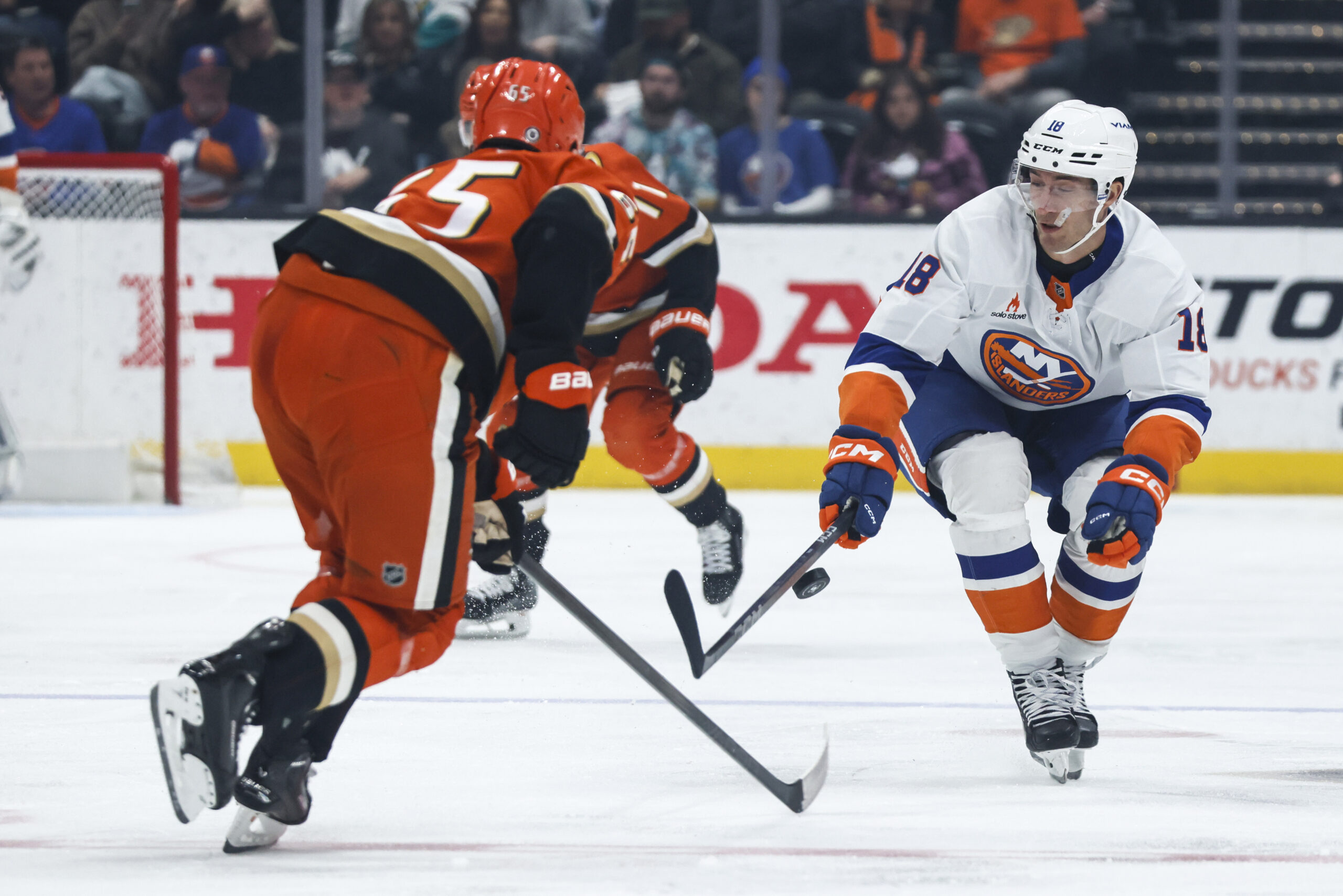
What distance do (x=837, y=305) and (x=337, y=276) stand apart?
5.09 meters

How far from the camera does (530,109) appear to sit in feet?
8.41

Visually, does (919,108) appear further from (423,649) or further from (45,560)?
(423,649)

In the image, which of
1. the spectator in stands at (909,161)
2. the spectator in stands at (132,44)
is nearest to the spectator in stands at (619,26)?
the spectator in stands at (909,161)

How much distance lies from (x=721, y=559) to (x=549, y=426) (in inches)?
82.6

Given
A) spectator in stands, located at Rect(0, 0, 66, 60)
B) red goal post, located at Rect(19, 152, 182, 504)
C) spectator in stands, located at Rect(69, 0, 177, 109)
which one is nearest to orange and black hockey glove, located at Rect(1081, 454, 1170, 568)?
red goal post, located at Rect(19, 152, 182, 504)

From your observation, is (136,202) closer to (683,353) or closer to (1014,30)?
(683,353)

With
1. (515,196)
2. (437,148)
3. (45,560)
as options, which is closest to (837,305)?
(437,148)

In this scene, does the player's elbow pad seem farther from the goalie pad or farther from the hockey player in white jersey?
the goalie pad

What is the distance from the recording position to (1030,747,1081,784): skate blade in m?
2.61

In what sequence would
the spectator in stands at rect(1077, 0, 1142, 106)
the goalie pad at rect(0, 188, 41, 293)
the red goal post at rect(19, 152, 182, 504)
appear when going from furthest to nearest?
1. the spectator in stands at rect(1077, 0, 1142, 106)
2. the red goal post at rect(19, 152, 182, 504)
3. the goalie pad at rect(0, 188, 41, 293)

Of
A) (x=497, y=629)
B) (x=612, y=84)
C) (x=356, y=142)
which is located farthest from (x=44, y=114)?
(x=497, y=629)

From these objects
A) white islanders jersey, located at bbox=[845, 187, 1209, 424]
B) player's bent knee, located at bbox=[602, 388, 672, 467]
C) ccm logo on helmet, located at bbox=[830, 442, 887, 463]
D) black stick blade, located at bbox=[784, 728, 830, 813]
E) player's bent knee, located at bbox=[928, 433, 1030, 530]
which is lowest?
player's bent knee, located at bbox=[602, 388, 672, 467]

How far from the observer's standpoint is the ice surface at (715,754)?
2.10 metres

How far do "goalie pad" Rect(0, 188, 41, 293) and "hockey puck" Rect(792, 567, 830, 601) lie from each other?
13.9ft
